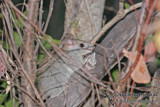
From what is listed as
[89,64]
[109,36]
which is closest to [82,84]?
[89,64]

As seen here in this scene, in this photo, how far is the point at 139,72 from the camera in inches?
48.1

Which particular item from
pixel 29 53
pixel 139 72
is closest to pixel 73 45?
pixel 29 53

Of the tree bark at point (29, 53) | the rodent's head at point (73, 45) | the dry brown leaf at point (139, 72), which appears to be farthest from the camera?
the rodent's head at point (73, 45)

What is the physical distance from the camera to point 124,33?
91.1 inches

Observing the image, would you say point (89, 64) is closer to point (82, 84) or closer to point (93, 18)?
point (82, 84)

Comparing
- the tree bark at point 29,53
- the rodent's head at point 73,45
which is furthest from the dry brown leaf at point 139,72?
the rodent's head at point 73,45

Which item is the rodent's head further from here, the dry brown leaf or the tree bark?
the dry brown leaf

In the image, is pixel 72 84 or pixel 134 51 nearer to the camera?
pixel 134 51

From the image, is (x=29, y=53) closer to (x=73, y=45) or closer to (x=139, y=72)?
(x=139, y=72)

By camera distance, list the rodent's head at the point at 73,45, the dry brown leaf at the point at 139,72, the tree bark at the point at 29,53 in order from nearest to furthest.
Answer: the dry brown leaf at the point at 139,72
the tree bark at the point at 29,53
the rodent's head at the point at 73,45

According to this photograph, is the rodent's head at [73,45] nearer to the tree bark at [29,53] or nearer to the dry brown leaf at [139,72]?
the tree bark at [29,53]

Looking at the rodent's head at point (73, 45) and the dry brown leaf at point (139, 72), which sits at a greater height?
the dry brown leaf at point (139, 72)

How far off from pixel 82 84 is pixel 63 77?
0.36m

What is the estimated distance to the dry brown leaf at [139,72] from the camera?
3.89 feet
